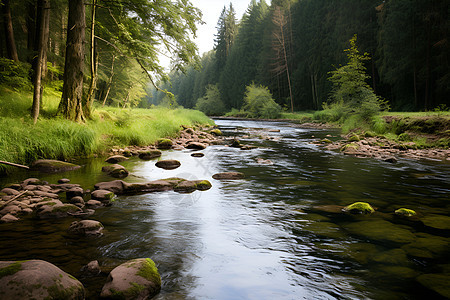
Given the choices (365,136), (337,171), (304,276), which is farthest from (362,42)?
(304,276)

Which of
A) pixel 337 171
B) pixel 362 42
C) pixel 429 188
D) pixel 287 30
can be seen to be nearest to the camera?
pixel 429 188

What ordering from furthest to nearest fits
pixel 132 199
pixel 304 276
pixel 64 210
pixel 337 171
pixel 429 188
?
pixel 337 171 < pixel 429 188 < pixel 132 199 < pixel 64 210 < pixel 304 276

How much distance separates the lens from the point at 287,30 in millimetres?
44656

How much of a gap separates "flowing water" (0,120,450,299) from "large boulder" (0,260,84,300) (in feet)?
0.72

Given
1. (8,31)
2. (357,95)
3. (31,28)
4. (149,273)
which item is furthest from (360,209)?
(357,95)

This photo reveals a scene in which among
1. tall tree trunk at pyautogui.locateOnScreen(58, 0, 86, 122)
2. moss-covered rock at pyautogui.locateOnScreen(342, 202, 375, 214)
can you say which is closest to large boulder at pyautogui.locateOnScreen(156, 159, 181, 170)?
tall tree trunk at pyautogui.locateOnScreen(58, 0, 86, 122)

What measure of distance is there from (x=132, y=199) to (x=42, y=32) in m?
6.16

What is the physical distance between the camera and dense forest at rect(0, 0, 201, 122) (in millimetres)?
8234

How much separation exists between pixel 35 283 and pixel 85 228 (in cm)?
137

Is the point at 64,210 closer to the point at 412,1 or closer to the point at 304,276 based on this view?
the point at 304,276

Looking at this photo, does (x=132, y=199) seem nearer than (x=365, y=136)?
Yes

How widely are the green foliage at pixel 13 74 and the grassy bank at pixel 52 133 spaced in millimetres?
287

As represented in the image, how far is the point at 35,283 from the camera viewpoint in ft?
6.28

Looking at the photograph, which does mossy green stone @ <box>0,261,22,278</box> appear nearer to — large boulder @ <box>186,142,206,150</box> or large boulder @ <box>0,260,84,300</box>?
large boulder @ <box>0,260,84,300</box>
